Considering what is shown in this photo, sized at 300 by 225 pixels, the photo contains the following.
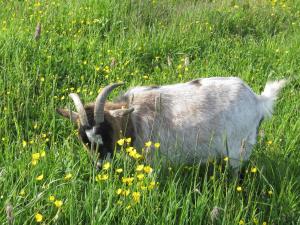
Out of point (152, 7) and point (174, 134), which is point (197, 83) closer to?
point (174, 134)

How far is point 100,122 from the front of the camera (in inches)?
146

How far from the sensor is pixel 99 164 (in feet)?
11.6

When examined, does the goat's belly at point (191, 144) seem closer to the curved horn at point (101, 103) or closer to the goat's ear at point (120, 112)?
the goat's ear at point (120, 112)

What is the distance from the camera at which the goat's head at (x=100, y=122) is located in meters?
3.62

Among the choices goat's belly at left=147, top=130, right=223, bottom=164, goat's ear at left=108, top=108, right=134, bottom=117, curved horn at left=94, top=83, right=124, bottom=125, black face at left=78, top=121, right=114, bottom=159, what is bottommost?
goat's belly at left=147, top=130, right=223, bottom=164

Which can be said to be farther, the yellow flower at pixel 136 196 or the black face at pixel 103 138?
the black face at pixel 103 138

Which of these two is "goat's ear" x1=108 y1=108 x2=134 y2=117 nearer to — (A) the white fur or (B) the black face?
(B) the black face

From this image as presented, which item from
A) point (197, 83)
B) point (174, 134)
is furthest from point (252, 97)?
point (174, 134)

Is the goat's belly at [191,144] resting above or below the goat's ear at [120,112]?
below

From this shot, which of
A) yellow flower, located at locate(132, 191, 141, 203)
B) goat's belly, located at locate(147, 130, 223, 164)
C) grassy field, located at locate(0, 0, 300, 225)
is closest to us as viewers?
yellow flower, located at locate(132, 191, 141, 203)

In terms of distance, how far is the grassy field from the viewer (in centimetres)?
297

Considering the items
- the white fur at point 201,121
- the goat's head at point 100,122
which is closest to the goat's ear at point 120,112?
the goat's head at point 100,122

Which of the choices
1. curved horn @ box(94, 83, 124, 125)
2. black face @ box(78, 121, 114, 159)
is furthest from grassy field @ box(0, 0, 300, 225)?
curved horn @ box(94, 83, 124, 125)

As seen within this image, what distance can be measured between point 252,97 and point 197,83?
0.52 meters
